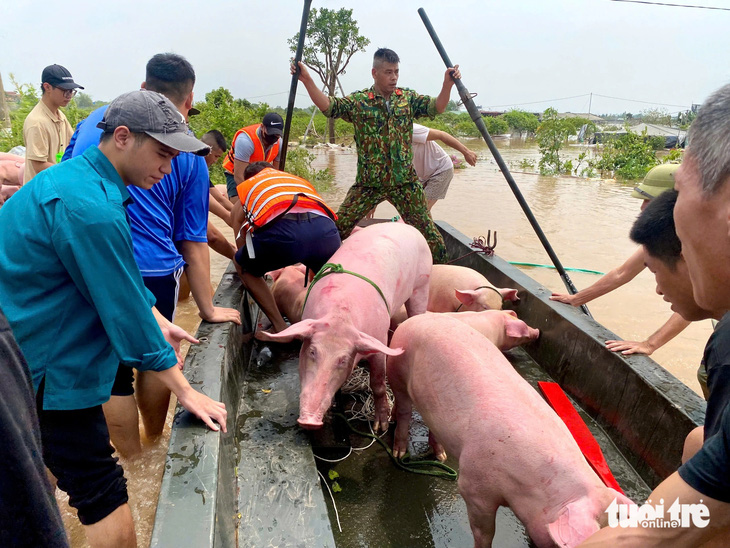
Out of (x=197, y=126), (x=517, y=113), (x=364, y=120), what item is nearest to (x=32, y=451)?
(x=364, y=120)

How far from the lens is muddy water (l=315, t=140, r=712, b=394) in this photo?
19.6 ft

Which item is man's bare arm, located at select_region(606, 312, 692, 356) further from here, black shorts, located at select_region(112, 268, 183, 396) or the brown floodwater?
black shorts, located at select_region(112, 268, 183, 396)

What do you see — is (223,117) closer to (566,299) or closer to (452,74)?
(452,74)

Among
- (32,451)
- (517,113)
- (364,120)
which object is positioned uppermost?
(517,113)

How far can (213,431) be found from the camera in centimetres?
231

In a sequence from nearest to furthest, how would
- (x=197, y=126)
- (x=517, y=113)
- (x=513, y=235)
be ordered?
(x=513, y=235) < (x=197, y=126) < (x=517, y=113)

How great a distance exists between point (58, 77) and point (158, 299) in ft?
14.1

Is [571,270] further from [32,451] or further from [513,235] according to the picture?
[32,451]

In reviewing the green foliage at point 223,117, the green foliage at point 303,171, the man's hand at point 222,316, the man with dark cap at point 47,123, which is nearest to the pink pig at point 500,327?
the man's hand at point 222,316

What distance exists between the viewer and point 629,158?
1984cm

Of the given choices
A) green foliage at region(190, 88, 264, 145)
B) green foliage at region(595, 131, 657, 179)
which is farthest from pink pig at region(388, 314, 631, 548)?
green foliage at region(595, 131, 657, 179)

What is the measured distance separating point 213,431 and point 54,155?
5.19 m

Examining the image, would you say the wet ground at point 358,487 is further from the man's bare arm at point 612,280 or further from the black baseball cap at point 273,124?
the black baseball cap at point 273,124

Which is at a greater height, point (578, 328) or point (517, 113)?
point (517, 113)
